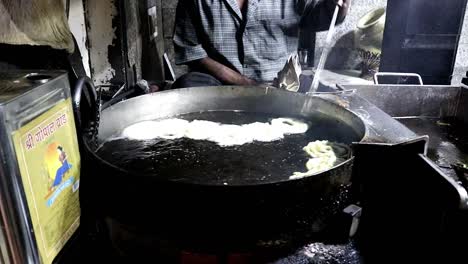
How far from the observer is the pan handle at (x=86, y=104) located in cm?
186

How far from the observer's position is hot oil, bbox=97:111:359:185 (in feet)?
6.28

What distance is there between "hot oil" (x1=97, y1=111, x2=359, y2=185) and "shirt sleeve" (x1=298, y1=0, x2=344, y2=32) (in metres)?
1.85

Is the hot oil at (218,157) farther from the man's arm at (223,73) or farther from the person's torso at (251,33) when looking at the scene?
the person's torso at (251,33)

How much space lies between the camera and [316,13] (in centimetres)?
417

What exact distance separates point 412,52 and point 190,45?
3750 millimetres

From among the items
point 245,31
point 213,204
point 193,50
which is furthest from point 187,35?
Answer: point 213,204

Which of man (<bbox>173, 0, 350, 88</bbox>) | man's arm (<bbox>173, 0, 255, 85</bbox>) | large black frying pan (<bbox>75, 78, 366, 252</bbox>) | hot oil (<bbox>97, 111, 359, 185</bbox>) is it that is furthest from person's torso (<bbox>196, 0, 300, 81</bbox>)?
large black frying pan (<bbox>75, 78, 366, 252</bbox>)

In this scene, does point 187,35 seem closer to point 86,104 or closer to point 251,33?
point 251,33

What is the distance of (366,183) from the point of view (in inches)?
76.9

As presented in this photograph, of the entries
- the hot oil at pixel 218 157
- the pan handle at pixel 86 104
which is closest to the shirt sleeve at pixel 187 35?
the hot oil at pixel 218 157

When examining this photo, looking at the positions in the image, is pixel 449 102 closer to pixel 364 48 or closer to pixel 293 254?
pixel 293 254

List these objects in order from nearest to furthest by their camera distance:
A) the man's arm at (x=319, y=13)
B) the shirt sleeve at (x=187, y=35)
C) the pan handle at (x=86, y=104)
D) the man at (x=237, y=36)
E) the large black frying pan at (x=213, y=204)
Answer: the large black frying pan at (x=213, y=204) → the pan handle at (x=86, y=104) → the man's arm at (x=319, y=13) → the man at (x=237, y=36) → the shirt sleeve at (x=187, y=35)

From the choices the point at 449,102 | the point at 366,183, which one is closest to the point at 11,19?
the point at 366,183

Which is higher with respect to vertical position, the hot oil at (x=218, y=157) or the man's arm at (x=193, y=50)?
the man's arm at (x=193, y=50)
